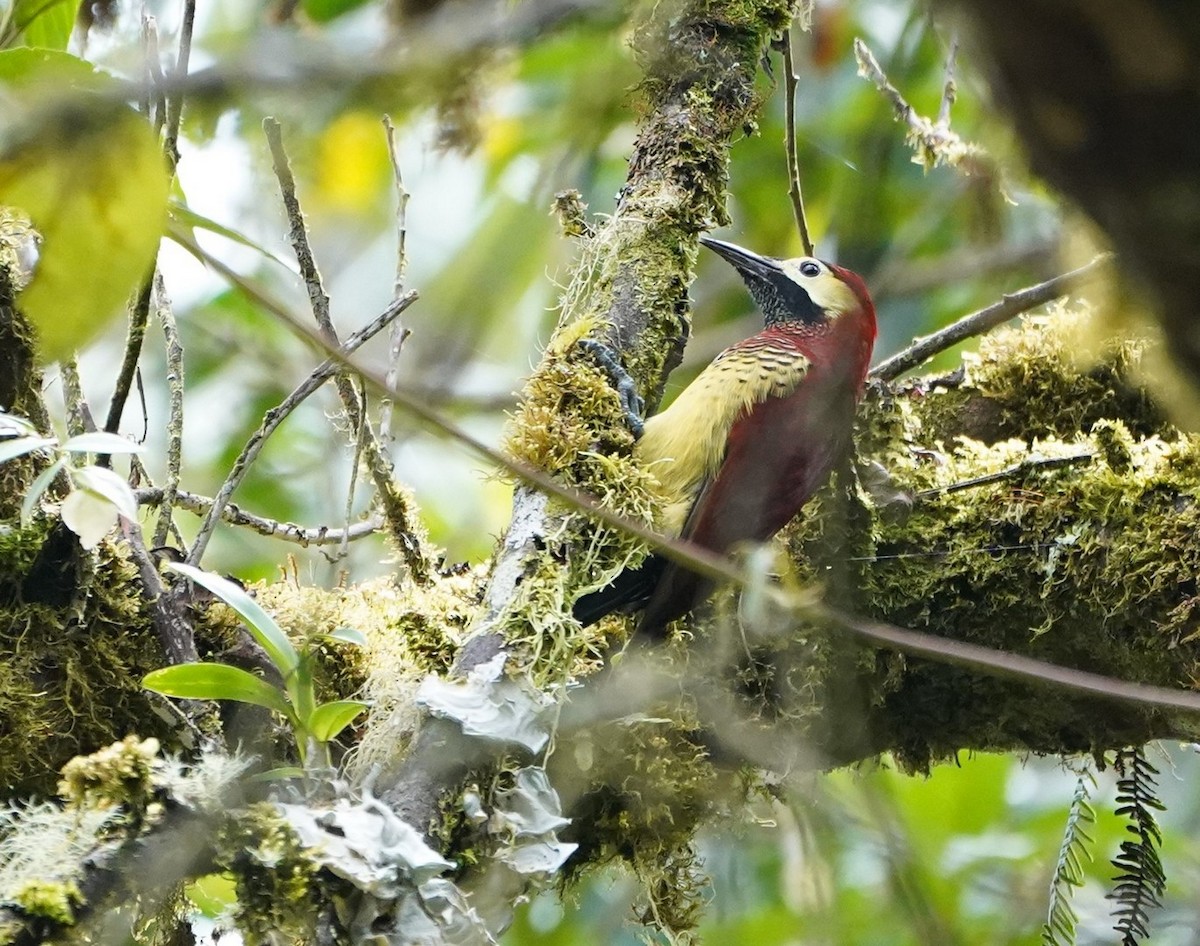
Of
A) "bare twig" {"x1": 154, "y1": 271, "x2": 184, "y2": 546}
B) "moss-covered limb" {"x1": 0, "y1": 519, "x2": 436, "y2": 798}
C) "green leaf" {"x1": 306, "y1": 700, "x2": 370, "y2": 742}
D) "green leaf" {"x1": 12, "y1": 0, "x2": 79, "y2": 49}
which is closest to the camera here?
"green leaf" {"x1": 306, "y1": 700, "x2": 370, "y2": 742}

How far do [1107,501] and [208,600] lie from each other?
5.04 feet

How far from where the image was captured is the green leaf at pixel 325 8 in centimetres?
210

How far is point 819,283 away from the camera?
2.74 metres

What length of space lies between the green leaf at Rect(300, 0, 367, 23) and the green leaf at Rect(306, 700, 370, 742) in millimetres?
1333

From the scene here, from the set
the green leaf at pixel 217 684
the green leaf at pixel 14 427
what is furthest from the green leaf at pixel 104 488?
the green leaf at pixel 217 684

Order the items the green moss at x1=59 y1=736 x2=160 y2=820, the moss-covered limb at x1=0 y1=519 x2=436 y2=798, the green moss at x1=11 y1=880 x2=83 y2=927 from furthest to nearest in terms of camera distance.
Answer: the moss-covered limb at x1=0 y1=519 x2=436 y2=798 → the green moss at x1=59 y1=736 x2=160 y2=820 → the green moss at x1=11 y1=880 x2=83 y2=927

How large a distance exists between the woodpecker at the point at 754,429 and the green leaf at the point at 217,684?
1.85 feet

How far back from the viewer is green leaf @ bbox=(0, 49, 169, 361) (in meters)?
0.52

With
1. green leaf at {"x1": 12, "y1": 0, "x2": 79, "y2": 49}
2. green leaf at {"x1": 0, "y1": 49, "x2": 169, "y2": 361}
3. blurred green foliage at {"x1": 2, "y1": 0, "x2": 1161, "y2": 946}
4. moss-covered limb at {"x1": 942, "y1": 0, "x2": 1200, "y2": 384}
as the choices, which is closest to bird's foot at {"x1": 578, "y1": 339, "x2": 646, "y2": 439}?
blurred green foliage at {"x1": 2, "y1": 0, "x2": 1161, "y2": 946}

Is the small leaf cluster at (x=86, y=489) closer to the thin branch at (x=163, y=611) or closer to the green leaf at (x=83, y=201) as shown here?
the thin branch at (x=163, y=611)

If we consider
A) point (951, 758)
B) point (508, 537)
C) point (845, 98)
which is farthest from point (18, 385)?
point (845, 98)

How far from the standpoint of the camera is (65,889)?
1.18 metres

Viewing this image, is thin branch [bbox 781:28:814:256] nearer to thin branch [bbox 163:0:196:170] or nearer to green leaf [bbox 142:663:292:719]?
thin branch [bbox 163:0:196:170]

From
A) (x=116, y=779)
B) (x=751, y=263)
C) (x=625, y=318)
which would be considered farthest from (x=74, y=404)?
(x=751, y=263)
